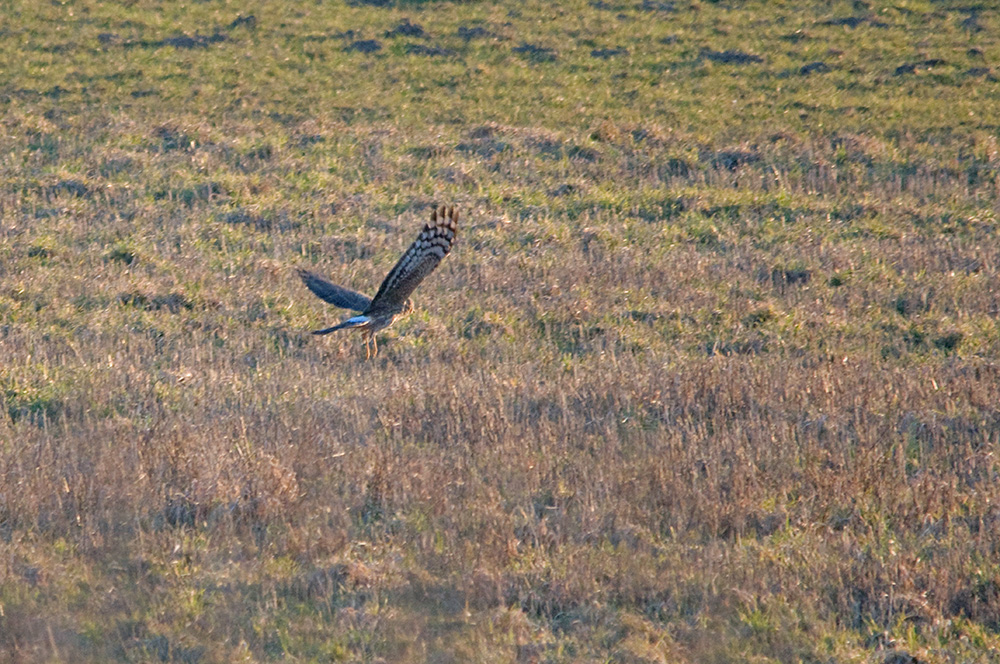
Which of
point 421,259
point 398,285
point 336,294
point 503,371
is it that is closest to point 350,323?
point 398,285

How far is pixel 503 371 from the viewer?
299 inches

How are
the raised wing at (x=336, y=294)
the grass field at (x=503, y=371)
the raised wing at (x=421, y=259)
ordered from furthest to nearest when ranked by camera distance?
the raised wing at (x=336, y=294)
the raised wing at (x=421, y=259)
the grass field at (x=503, y=371)

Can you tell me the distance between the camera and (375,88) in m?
18.9

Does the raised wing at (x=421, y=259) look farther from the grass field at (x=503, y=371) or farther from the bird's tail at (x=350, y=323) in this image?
the grass field at (x=503, y=371)

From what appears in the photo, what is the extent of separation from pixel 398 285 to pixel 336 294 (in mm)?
781

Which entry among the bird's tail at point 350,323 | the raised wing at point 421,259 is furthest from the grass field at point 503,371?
the raised wing at point 421,259

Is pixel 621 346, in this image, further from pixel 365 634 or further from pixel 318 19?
pixel 318 19

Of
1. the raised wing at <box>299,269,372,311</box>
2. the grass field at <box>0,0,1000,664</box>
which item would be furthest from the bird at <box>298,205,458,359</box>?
the grass field at <box>0,0,1000,664</box>

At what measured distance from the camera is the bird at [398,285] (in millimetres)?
7238

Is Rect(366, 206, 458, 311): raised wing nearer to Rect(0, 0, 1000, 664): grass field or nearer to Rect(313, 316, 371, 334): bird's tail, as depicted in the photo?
Rect(313, 316, 371, 334): bird's tail

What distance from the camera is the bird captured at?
7.24 metres

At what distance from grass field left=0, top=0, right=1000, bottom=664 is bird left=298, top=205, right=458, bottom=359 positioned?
382 millimetres

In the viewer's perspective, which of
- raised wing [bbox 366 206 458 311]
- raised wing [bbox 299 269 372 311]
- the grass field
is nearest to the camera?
the grass field

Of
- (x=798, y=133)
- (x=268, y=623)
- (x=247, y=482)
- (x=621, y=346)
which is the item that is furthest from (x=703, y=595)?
Result: (x=798, y=133)
